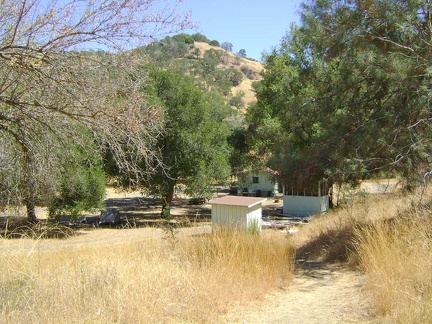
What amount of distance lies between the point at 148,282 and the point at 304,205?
22.2 metres

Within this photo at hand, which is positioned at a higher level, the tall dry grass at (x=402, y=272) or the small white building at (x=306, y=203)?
the tall dry grass at (x=402, y=272)

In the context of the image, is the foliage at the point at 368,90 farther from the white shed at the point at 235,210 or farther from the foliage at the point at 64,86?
the foliage at the point at 64,86

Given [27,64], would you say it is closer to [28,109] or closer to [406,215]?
[28,109]

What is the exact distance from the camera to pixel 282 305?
590 cm

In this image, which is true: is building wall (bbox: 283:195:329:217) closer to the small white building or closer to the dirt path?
the small white building

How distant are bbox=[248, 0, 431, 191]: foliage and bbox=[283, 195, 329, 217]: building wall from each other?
14.9 m

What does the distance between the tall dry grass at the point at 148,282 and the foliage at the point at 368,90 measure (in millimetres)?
3106

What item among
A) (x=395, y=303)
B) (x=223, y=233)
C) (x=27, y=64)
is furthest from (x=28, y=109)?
(x=395, y=303)

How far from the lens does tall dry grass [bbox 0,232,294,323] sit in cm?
452

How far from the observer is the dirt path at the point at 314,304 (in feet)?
16.8

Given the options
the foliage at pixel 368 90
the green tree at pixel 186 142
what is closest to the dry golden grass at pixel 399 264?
the foliage at pixel 368 90

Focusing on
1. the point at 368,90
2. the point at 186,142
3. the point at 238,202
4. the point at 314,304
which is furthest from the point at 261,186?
the point at 314,304

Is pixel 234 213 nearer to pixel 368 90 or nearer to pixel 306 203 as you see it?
pixel 368 90

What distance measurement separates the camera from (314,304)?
5949mm
